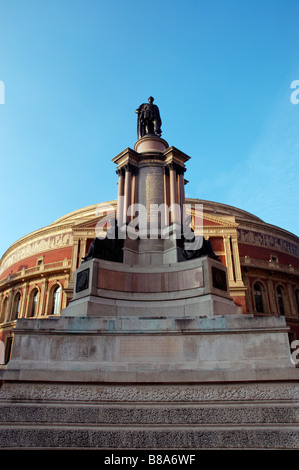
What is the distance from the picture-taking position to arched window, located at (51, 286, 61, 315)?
38.3 metres

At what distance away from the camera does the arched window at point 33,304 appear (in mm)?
39469

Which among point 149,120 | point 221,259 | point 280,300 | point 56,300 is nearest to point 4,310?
point 56,300

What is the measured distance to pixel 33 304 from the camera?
40.2 metres

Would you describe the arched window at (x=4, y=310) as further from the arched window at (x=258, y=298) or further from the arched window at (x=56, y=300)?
the arched window at (x=258, y=298)

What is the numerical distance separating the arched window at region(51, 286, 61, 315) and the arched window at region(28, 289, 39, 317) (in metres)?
2.29

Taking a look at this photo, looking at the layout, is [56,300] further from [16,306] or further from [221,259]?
[221,259]

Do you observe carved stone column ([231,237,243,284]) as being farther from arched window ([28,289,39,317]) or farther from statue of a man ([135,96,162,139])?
statue of a man ([135,96,162,139])

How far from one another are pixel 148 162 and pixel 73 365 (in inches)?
330

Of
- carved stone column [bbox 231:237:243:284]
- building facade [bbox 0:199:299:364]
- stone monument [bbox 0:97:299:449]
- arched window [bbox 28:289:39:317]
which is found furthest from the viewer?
arched window [bbox 28:289:39:317]

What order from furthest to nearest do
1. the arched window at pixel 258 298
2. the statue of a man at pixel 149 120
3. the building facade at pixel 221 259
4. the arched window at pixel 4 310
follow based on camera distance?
the arched window at pixel 4 310, the arched window at pixel 258 298, the building facade at pixel 221 259, the statue of a man at pixel 149 120

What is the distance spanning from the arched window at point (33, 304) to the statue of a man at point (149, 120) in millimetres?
30537

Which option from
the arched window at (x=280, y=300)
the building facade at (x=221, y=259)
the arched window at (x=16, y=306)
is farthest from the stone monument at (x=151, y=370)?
the arched window at (x=16, y=306)

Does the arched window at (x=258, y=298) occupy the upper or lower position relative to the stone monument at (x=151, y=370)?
upper

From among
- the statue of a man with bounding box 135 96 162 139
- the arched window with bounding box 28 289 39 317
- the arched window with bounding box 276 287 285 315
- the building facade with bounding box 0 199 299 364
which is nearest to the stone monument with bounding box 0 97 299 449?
the statue of a man with bounding box 135 96 162 139
